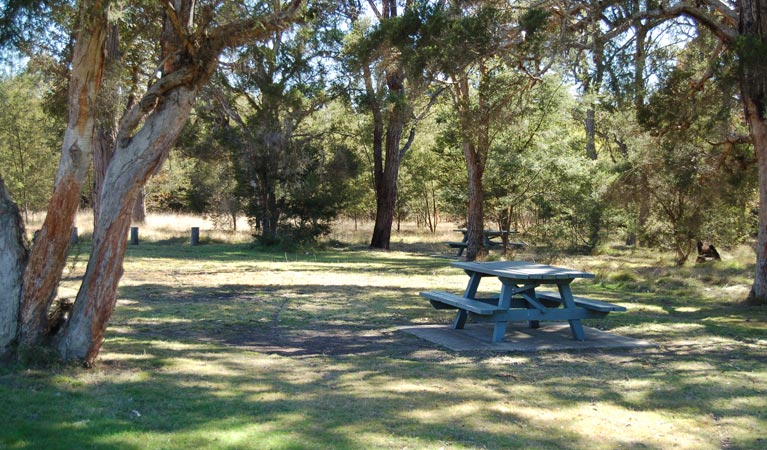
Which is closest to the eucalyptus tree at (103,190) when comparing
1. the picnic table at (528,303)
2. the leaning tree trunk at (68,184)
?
the leaning tree trunk at (68,184)

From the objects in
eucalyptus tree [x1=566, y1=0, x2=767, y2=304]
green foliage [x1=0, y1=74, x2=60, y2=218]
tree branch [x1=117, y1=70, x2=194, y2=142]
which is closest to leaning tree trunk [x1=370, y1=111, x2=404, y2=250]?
eucalyptus tree [x1=566, y1=0, x2=767, y2=304]

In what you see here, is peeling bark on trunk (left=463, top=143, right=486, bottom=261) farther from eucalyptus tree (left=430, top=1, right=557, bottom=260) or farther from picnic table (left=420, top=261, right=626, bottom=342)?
picnic table (left=420, top=261, right=626, bottom=342)

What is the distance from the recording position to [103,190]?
6.06 m

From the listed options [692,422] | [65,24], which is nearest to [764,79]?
[692,422]

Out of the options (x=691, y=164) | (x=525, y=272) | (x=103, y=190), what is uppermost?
(x=691, y=164)

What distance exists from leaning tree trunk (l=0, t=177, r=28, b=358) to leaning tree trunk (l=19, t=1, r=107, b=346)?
71 mm

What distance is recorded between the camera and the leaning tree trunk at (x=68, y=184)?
5.93 meters

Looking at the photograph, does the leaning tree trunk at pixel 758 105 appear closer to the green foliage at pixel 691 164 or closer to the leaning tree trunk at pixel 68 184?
the green foliage at pixel 691 164

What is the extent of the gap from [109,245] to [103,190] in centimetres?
49

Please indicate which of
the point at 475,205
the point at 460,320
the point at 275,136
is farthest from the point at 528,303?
the point at 275,136

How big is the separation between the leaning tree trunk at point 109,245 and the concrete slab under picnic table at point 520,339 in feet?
12.2

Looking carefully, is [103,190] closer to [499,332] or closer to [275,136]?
[499,332]

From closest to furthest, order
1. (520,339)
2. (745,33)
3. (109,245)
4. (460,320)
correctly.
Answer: (109,245)
(520,339)
(460,320)
(745,33)

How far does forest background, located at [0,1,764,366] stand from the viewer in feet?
35.1
